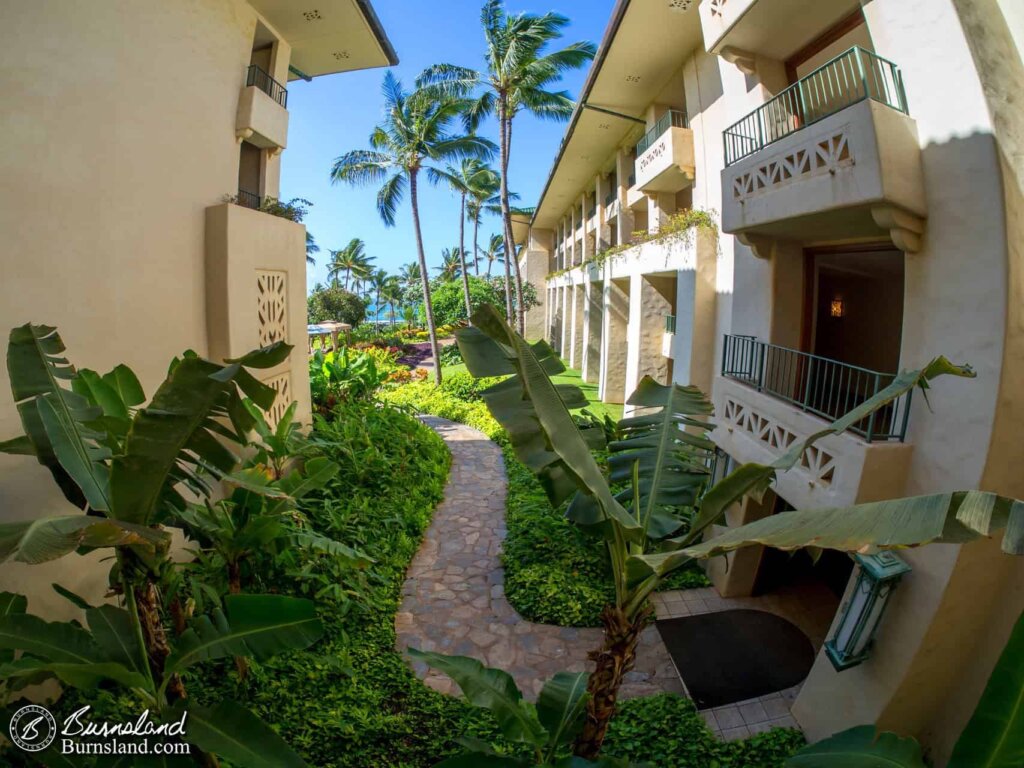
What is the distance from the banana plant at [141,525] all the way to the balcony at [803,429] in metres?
5.26

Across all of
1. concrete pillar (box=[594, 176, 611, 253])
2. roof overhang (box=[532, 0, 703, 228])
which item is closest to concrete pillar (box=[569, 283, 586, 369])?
concrete pillar (box=[594, 176, 611, 253])

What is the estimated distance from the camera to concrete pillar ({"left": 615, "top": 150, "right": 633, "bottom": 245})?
60.7 feet

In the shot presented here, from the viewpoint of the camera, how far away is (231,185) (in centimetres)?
841

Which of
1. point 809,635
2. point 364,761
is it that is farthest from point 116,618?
point 809,635

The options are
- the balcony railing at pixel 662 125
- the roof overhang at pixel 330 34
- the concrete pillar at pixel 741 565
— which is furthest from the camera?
the balcony railing at pixel 662 125

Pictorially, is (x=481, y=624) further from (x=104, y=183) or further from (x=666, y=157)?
(x=666, y=157)

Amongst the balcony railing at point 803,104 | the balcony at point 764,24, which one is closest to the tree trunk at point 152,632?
the balcony railing at point 803,104

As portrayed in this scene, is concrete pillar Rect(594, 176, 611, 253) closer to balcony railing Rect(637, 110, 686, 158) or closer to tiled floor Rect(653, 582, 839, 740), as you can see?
balcony railing Rect(637, 110, 686, 158)

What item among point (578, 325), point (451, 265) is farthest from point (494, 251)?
point (578, 325)

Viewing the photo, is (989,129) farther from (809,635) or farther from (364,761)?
(364,761)

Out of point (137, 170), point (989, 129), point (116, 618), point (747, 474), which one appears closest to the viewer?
point (747, 474)

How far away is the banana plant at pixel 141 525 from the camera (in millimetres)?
2889

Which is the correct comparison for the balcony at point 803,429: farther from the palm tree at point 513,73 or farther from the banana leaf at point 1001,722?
the palm tree at point 513,73

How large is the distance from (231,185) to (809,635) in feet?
38.8
